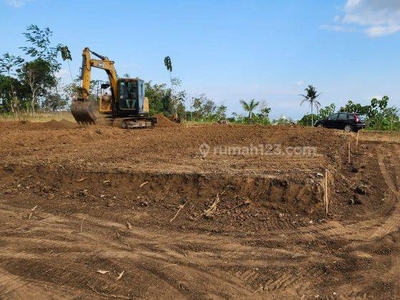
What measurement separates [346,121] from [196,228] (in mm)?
20882

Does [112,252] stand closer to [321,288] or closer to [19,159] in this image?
[321,288]

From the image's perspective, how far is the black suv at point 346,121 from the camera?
23750 millimetres

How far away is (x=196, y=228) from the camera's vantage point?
5.69 metres

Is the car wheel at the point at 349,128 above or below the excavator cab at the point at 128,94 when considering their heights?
below

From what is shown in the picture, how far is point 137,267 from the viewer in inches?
177

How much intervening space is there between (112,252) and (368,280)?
3.06 m

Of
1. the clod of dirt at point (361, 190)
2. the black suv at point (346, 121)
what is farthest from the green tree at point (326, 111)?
the clod of dirt at point (361, 190)

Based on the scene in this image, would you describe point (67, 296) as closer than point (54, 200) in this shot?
Yes

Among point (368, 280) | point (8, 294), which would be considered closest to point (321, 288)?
point (368, 280)

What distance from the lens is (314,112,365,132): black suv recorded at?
77.9ft

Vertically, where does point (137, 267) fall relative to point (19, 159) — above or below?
below

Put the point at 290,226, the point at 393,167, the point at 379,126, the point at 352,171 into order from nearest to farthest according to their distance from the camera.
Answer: the point at 290,226
the point at 352,171
the point at 393,167
the point at 379,126

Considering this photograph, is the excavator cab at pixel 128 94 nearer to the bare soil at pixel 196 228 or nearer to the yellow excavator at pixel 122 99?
the yellow excavator at pixel 122 99

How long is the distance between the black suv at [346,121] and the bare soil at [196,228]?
→ 1481 centimetres
